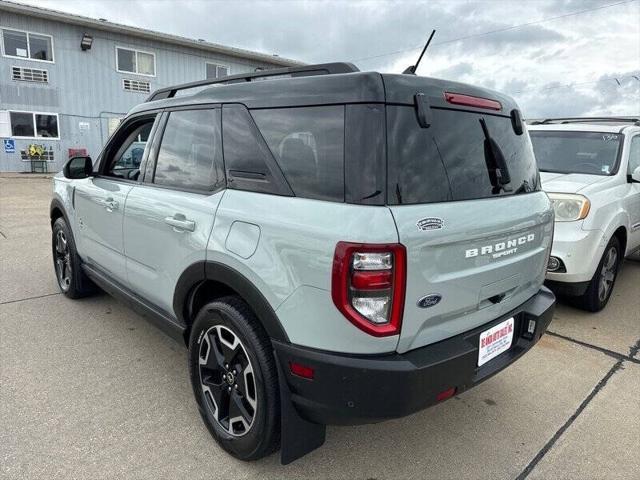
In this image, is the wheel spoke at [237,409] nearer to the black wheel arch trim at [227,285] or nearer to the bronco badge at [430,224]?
the black wheel arch trim at [227,285]

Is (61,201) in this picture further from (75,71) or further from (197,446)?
(75,71)

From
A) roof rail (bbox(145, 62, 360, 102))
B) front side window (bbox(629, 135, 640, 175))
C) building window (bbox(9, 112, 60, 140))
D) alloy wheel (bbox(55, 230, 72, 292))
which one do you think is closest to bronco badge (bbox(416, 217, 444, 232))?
roof rail (bbox(145, 62, 360, 102))

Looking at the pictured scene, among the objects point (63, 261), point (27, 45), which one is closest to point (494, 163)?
point (63, 261)

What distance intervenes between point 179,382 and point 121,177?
1.55m

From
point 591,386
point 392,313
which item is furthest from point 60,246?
point 591,386

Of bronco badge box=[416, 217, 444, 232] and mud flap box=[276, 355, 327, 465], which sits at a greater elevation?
bronco badge box=[416, 217, 444, 232]

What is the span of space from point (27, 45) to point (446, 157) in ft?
67.7

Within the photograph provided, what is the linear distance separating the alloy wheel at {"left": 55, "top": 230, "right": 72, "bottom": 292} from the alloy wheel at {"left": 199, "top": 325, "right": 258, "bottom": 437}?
2.51 meters

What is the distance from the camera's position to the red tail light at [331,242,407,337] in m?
1.71

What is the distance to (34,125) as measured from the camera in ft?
59.2

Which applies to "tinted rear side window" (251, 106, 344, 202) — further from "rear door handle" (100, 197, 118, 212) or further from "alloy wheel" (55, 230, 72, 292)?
"alloy wheel" (55, 230, 72, 292)

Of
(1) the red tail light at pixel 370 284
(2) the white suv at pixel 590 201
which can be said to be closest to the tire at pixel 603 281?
(2) the white suv at pixel 590 201

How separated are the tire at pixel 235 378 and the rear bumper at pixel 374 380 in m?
0.14

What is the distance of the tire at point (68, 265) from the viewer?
4.10 meters
